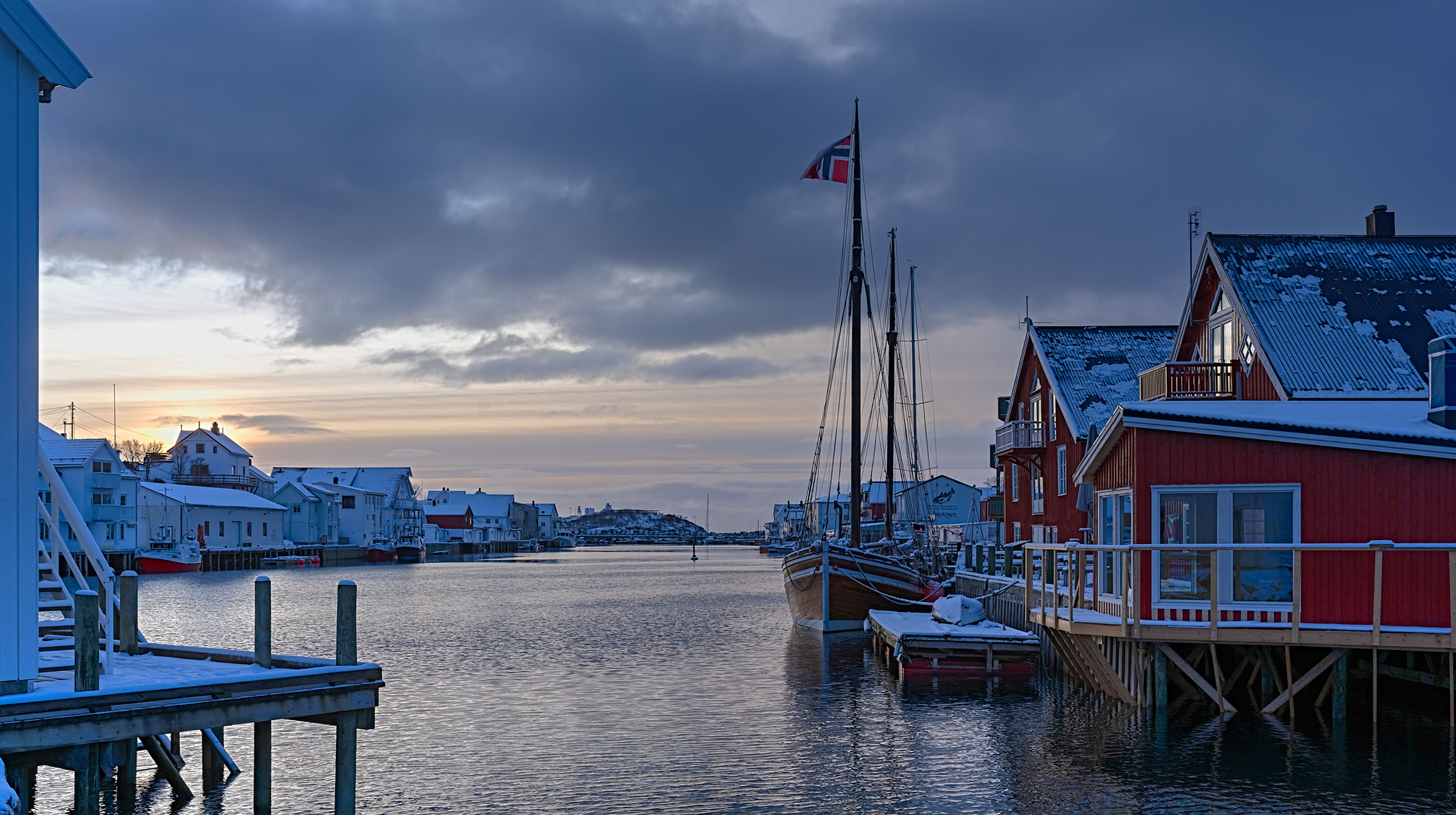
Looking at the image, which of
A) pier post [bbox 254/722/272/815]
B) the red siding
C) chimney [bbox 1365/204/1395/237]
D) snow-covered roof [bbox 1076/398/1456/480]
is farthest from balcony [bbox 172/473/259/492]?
the red siding

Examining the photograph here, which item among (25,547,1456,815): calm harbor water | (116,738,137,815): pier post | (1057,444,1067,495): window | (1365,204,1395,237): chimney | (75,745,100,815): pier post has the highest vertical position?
(1365,204,1395,237): chimney

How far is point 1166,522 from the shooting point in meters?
22.5

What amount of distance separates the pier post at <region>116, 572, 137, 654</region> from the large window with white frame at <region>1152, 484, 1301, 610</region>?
655 inches

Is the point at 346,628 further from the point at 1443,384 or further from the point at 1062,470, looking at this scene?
the point at 1062,470

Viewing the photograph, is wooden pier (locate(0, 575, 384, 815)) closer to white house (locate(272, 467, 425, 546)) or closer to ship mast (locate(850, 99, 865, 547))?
ship mast (locate(850, 99, 865, 547))

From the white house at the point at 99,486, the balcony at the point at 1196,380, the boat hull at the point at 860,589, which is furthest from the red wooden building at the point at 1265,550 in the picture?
the white house at the point at 99,486

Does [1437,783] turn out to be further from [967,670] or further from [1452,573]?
[967,670]

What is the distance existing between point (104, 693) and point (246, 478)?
143 metres

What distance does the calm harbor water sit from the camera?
1819 centimetres

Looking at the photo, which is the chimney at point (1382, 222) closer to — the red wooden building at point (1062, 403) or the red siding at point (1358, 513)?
the red wooden building at point (1062, 403)

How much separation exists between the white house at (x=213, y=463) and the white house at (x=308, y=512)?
2.27m

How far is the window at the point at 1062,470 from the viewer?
42812mm

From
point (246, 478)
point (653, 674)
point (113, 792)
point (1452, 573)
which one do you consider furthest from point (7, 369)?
point (246, 478)

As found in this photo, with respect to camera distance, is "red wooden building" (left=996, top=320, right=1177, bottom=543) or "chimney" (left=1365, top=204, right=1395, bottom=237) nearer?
"chimney" (left=1365, top=204, right=1395, bottom=237)
